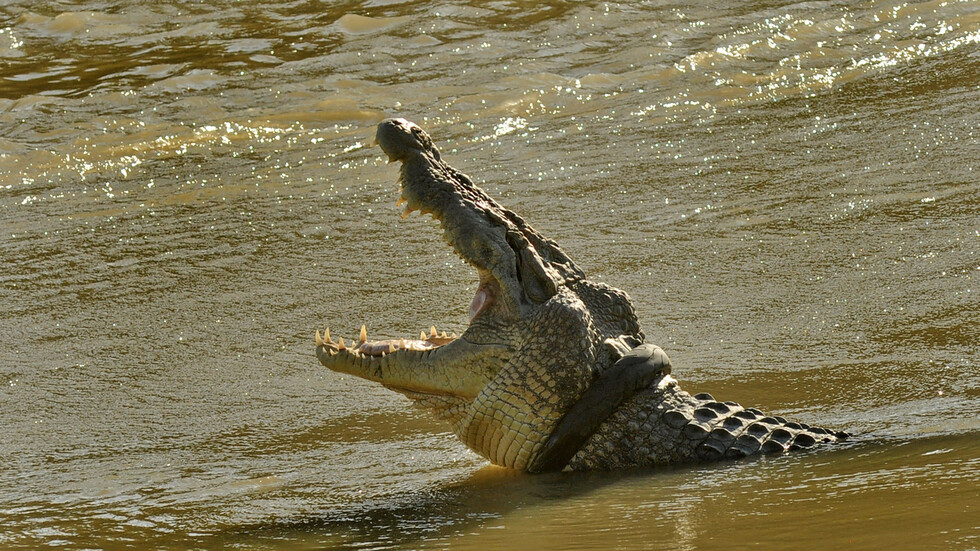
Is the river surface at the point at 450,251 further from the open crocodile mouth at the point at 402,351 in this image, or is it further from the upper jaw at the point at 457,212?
the upper jaw at the point at 457,212

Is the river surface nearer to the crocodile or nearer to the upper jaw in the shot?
the crocodile

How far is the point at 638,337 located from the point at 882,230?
3001mm

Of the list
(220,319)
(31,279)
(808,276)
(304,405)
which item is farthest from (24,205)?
(808,276)

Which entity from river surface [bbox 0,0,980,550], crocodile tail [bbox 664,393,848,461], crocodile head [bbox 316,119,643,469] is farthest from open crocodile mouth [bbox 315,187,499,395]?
crocodile tail [bbox 664,393,848,461]

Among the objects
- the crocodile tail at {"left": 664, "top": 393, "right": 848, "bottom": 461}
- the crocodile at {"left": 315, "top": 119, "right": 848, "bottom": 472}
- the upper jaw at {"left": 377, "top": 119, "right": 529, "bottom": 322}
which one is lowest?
the crocodile tail at {"left": 664, "top": 393, "right": 848, "bottom": 461}

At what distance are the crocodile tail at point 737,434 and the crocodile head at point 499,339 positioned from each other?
336 millimetres

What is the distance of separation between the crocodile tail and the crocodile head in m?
0.34

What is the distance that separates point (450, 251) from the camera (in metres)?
6.80

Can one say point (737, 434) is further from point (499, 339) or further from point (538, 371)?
point (499, 339)

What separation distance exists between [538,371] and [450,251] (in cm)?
296

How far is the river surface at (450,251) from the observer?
3705 mm

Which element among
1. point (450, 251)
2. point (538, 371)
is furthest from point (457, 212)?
point (450, 251)

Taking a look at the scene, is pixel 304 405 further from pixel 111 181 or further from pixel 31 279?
pixel 111 181

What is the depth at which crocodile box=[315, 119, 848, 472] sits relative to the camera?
12.9 feet
